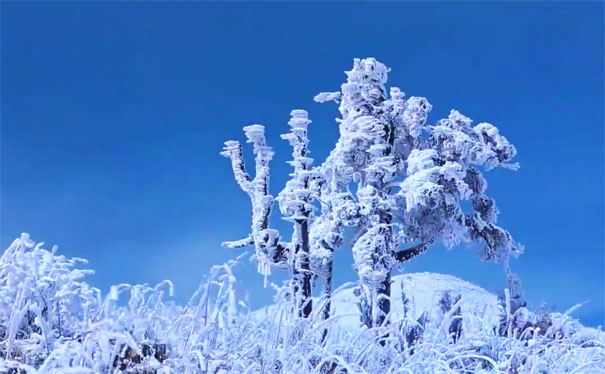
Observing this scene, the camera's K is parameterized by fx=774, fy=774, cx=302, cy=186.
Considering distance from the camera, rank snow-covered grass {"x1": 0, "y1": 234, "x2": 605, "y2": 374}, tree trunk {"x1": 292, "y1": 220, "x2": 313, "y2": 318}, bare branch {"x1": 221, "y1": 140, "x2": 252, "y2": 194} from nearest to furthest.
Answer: snow-covered grass {"x1": 0, "y1": 234, "x2": 605, "y2": 374}, tree trunk {"x1": 292, "y1": 220, "x2": 313, "y2": 318}, bare branch {"x1": 221, "y1": 140, "x2": 252, "y2": 194}

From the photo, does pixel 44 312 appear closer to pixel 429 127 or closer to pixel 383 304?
pixel 383 304

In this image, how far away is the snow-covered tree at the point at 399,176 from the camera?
49.9 ft

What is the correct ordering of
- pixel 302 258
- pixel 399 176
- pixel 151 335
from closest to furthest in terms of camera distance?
pixel 151 335 → pixel 302 258 → pixel 399 176

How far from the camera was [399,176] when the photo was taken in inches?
635

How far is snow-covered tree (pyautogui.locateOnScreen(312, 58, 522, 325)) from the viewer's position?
49.9ft

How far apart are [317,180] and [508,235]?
15.2 feet

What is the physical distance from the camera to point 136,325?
4656mm

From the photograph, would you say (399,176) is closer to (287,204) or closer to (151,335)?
(287,204)

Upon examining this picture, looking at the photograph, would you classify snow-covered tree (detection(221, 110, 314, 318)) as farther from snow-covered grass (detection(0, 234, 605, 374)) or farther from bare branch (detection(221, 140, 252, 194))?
snow-covered grass (detection(0, 234, 605, 374))

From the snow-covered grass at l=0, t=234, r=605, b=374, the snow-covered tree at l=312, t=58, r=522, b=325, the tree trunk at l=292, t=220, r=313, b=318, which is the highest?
the snow-covered tree at l=312, t=58, r=522, b=325

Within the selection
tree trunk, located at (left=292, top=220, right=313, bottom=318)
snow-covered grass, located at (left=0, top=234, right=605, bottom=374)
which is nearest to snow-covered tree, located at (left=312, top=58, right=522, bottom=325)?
tree trunk, located at (left=292, top=220, right=313, bottom=318)

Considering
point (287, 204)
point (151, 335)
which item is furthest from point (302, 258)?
point (151, 335)

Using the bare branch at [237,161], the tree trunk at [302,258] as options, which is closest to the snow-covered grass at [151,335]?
the tree trunk at [302,258]

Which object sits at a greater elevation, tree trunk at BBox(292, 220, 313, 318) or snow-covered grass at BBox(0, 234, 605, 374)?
tree trunk at BBox(292, 220, 313, 318)
